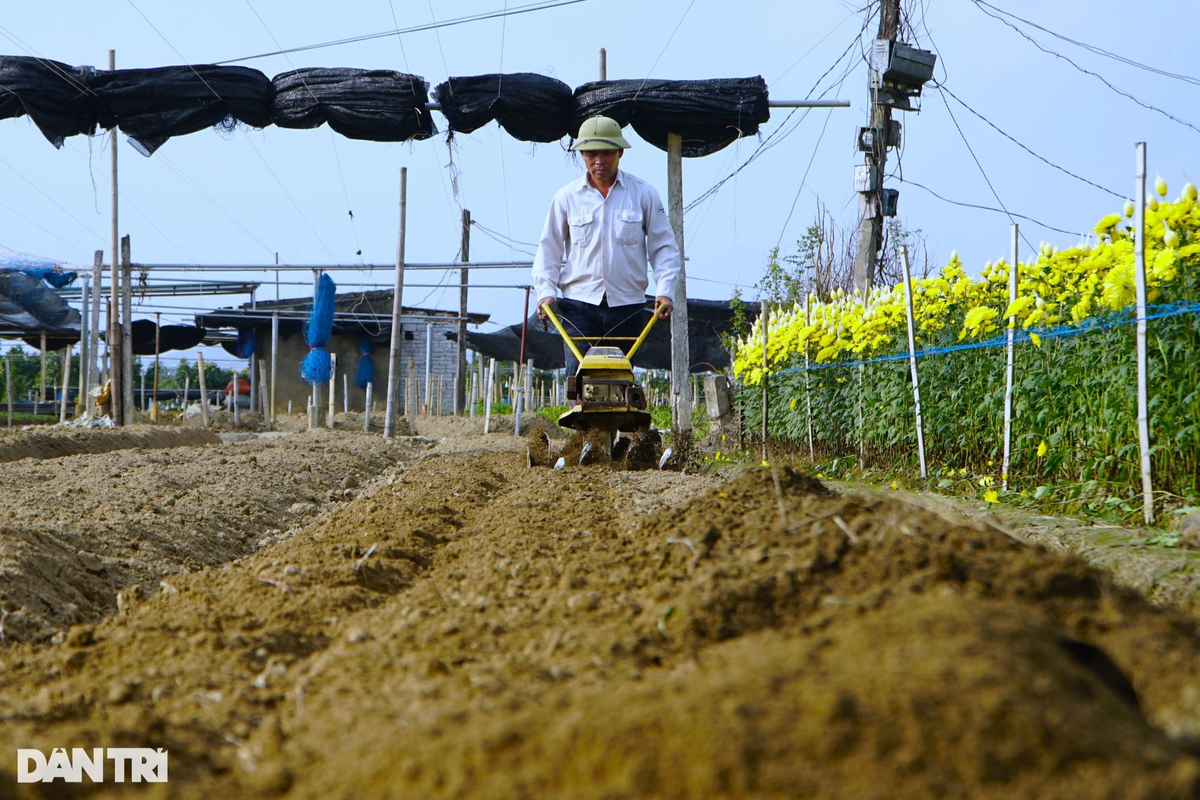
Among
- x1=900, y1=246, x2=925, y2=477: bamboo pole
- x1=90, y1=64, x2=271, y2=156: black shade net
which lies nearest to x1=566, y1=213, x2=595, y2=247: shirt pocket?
x1=900, y1=246, x2=925, y2=477: bamboo pole

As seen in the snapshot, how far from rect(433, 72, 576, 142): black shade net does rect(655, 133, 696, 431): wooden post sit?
1143mm

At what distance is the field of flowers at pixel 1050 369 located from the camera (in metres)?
4.27

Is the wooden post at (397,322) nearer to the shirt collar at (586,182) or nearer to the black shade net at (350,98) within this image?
the black shade net at (350,98)

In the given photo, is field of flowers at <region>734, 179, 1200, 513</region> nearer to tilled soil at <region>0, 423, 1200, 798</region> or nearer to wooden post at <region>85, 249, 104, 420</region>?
tilled soil at <region>0, 423, 1200, 798</region>

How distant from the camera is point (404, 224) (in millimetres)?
14602

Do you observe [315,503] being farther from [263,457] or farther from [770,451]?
[770,451]

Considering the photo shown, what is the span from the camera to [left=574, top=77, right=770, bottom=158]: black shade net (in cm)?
1009

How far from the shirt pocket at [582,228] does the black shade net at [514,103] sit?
386 cm

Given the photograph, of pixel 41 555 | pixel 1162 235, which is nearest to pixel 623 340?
pixel 1162 235

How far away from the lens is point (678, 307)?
10367 millimetres

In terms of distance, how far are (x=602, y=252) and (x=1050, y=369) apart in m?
2.96

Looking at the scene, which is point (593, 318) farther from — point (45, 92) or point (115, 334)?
point (115, 334)

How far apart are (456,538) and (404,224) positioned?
35.9 feet

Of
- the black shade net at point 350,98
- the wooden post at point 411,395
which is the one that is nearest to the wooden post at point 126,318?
the black shade net at point 350,98
